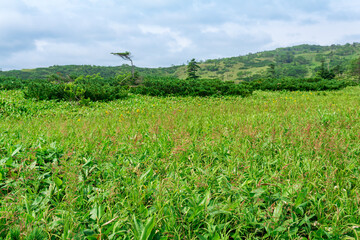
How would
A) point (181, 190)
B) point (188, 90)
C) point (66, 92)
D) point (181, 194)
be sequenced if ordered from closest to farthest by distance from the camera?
point (181, 194) < point (181, 190) < point (66, 92) < point (188, 90)

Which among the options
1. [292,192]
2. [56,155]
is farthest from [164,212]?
[56,155]

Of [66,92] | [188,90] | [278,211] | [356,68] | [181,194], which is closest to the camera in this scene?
[278,211]

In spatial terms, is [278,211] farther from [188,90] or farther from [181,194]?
[188,90]

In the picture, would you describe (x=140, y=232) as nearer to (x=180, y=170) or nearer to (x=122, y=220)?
(x=122, y=220)

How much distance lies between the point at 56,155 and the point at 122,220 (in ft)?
6.15

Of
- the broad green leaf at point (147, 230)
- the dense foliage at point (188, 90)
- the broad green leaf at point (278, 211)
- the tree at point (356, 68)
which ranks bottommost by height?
the broad green leaf at point (278, 211)

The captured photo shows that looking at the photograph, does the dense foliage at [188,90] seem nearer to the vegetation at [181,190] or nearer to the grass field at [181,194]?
the vegetation at [181,190]

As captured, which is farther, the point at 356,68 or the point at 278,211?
the point at 356,68

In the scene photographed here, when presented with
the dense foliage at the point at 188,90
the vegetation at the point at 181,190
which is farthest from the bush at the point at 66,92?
the vegetation at the point at 181,190

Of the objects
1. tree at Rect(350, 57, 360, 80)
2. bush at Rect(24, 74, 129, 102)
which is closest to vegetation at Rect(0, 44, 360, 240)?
bush at Rect(24, 74, 129, 102)

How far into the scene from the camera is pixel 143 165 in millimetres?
2807

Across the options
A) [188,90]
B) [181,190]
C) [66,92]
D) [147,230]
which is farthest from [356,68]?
[147,230]

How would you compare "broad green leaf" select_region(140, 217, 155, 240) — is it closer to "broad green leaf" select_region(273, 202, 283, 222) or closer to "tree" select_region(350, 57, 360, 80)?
"broad green leaf" select_region(273, 202, 283, 222)

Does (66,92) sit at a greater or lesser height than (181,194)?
greater
